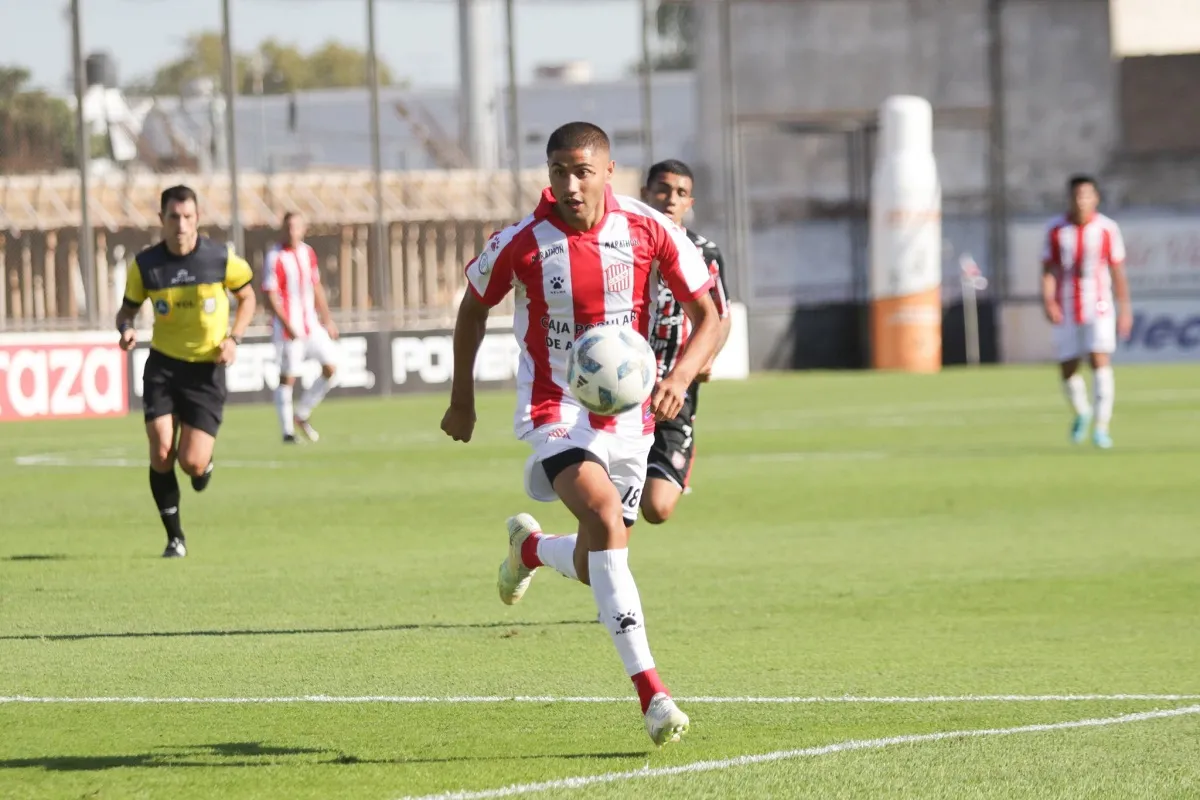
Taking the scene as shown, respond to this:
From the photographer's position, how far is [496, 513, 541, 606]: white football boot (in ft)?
28.3

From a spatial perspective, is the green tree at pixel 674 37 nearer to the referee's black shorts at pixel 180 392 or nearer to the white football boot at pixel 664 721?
the referee's black shorts at pixel 180 392

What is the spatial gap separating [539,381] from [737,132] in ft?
110

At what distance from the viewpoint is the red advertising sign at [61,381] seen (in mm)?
27625

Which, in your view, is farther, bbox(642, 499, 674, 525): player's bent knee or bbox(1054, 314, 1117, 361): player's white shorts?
bbox(1054, 314, 1117, 361): player's white shorts

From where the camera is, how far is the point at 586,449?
7246 millimetres

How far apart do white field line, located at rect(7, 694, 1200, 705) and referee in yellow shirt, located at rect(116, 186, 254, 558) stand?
16.4 ft

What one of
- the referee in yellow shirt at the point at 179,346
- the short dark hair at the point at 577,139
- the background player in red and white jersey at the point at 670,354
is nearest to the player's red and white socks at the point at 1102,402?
the referee in yellow shirt at the point at 179,346

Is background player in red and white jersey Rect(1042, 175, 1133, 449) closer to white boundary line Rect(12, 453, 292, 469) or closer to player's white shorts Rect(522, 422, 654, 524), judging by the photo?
white boundary line Rect(12, 453, 292, 469)

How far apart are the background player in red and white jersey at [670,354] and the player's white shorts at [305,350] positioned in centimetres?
1315

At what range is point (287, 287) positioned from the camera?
2347 centimetres

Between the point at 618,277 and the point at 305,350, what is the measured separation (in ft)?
55.5

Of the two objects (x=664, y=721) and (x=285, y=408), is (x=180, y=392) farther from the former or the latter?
(x=285, y=408)

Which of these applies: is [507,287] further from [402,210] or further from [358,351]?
[402,210]

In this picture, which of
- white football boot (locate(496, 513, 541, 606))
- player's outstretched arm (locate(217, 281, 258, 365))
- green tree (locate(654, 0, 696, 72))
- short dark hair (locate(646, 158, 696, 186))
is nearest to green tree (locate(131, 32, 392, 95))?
player's outstretched arm (locate(217, 281, 258, 365))
